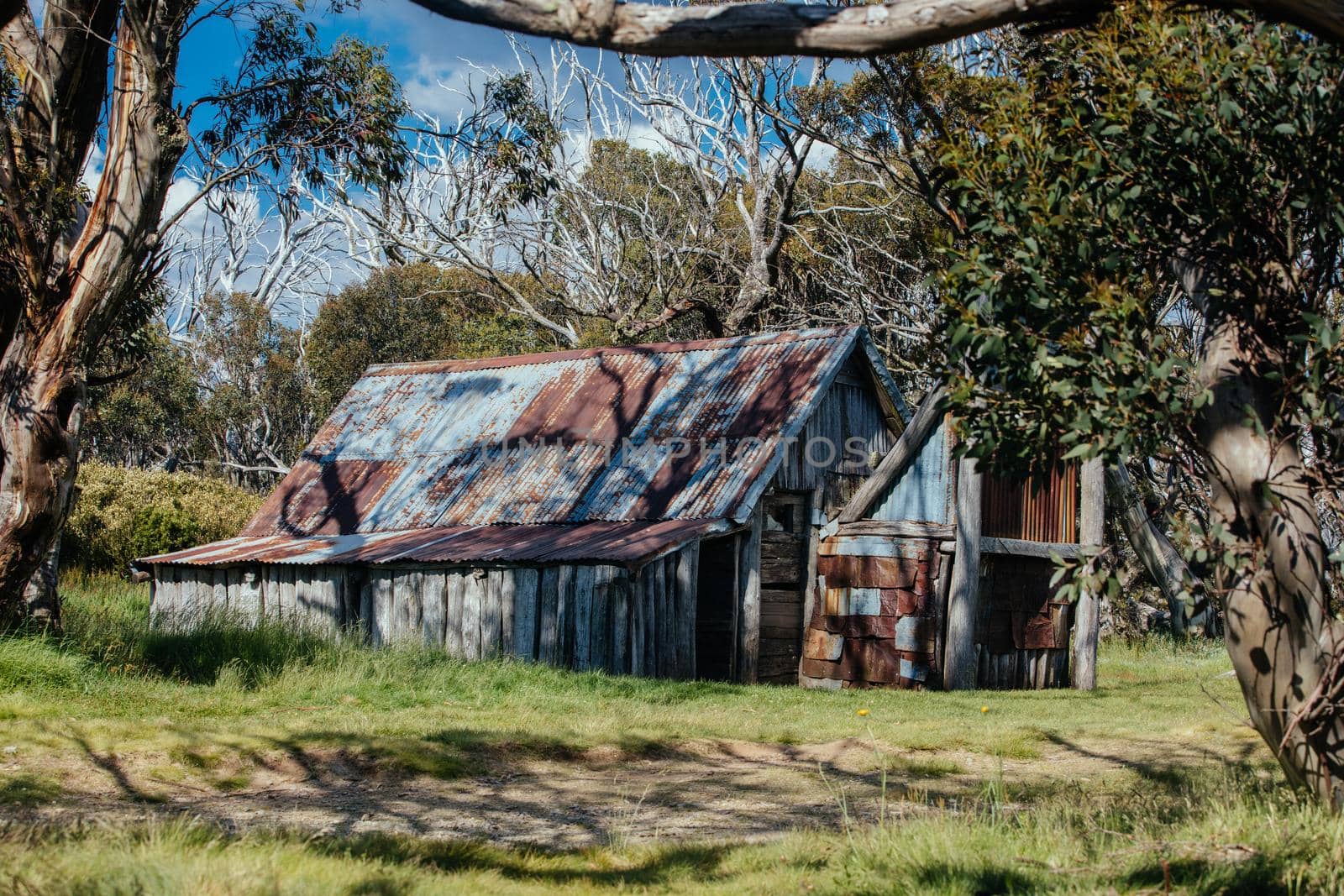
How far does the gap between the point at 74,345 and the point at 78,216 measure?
4.61ft

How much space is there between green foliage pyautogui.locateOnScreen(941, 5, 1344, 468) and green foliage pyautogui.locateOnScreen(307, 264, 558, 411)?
34.3 meters

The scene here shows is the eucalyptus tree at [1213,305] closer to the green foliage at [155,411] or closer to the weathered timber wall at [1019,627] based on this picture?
the weathered timber wall at [1019,627]

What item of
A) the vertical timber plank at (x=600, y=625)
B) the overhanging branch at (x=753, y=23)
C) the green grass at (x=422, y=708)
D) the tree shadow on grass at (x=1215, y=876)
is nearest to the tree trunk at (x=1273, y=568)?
the tree shadow on grass at (x=1215, y=876)

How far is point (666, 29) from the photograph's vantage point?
18.1 feet

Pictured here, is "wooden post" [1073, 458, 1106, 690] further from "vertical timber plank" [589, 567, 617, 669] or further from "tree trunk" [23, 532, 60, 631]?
"tree trunk" [23, 532, 60, 631]

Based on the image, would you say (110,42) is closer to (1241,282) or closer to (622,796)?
(622,796)

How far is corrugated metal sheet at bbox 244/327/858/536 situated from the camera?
67.5 ft

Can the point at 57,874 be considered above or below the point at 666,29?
below

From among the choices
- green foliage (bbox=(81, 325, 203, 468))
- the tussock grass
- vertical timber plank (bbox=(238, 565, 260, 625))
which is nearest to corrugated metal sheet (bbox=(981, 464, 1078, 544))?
vertical timber plank (bbox=(238, 565, 260, 625))

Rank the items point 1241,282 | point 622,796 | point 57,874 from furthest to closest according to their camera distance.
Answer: point 622,796 → point 1241,282 → point 57,874

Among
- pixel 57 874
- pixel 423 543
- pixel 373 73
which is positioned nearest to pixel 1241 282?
pixel 57 874

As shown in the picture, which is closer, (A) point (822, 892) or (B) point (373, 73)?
(A) point (822, 892)

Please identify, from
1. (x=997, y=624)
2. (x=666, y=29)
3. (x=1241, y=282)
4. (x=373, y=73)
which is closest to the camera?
(x=666, y=29)

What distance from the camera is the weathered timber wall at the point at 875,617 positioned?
65.9 feet
